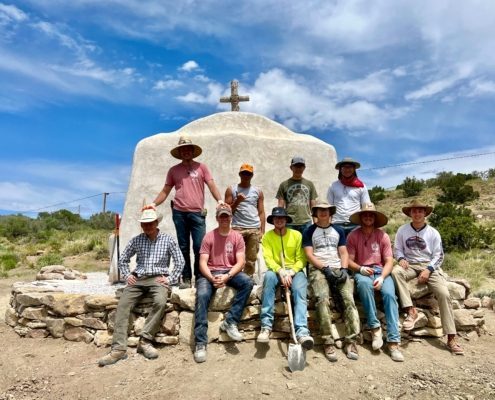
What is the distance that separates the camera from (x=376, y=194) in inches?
1024

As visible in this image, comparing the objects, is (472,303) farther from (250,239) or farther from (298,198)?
(250,239)

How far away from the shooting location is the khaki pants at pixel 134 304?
15.2 ft

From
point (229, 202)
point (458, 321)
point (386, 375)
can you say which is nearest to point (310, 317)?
point (386, 375)

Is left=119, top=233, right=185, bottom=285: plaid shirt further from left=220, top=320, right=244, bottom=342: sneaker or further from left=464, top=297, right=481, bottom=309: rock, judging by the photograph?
left=464, top=297, right=481, bottom=309: rock

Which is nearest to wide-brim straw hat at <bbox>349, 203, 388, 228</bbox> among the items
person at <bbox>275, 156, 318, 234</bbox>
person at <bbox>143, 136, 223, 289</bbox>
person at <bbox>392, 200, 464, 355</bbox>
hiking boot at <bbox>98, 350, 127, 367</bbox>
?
person at <bbox>392, 200, 464, 355</bbox>

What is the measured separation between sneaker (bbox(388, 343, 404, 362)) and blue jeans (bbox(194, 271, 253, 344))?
1.63m

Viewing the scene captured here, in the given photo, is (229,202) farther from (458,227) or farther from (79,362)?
(458,227)

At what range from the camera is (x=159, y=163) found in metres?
7.27

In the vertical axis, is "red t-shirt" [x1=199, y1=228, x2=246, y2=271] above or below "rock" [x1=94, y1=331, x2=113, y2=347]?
above

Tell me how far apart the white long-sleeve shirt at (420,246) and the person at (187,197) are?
91.0 inches

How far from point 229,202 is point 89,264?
852 cm

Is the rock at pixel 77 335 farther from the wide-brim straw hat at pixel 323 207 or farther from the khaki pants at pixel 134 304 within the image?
the wide-brim straw hat at pixel 323 207

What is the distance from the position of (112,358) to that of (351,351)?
2510mm

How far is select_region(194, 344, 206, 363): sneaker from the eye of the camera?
174 inches
